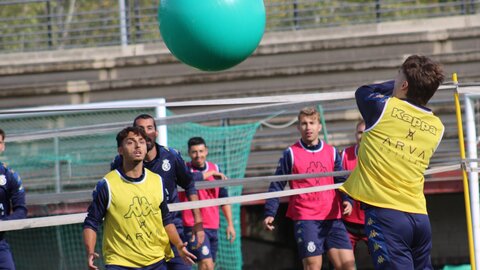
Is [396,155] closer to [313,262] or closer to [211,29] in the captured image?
[211,29]

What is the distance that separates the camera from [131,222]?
7.16 metres

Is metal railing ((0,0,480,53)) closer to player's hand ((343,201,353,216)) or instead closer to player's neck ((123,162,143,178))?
player's hand ((343,201,353,216))

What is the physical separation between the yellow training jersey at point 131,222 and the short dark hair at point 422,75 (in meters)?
2.22

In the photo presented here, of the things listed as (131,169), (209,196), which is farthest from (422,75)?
(209,196)

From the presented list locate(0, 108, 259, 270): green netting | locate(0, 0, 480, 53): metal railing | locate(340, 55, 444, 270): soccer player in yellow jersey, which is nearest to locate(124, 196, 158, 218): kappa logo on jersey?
locate(340, 55, 444, 270): soccer player in yellow jersey

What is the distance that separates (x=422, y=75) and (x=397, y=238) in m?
1.02

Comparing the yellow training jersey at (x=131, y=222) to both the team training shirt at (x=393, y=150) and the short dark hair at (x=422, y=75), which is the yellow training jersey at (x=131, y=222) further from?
the short dark hair at (x=422, y=75)

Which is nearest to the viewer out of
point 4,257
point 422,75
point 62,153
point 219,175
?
point 422,75

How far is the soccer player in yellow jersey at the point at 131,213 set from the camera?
23.4ft

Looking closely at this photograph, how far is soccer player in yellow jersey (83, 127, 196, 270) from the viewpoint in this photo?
7133 mm

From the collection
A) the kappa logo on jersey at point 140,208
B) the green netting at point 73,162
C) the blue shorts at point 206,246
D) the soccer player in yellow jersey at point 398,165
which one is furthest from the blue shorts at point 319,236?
the green netting at point 73,162

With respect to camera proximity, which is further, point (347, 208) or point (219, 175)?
point (219, 175)

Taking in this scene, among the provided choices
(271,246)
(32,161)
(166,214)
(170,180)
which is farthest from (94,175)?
(166,214)

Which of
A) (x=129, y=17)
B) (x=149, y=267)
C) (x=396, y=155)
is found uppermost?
(x=129, y=17)
